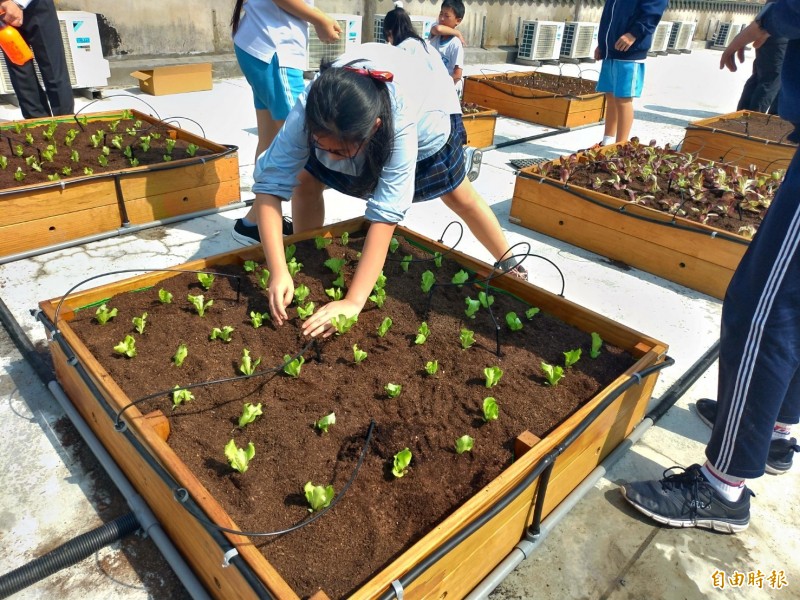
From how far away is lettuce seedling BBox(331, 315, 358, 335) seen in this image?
206 cm

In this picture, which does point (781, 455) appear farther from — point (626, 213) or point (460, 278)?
point (626, 213)

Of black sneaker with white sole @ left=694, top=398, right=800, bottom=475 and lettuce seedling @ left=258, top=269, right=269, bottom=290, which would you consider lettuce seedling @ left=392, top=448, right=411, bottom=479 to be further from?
black sneaker with white sole @ left=694, top=398, right=800, bottom=475

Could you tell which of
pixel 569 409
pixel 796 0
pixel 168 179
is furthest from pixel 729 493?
pixel 168 179

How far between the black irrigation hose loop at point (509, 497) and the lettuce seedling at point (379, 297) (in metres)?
0.95

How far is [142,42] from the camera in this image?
7641 millimetres

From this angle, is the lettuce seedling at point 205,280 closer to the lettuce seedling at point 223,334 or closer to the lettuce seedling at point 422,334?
the lettuce seedling at point 223,334

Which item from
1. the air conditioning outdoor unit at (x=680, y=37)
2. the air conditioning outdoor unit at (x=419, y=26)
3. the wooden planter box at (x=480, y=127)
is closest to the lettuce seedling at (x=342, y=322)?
the wooden planter box at (x=480, y=127)

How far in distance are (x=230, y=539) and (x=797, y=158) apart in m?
1.76

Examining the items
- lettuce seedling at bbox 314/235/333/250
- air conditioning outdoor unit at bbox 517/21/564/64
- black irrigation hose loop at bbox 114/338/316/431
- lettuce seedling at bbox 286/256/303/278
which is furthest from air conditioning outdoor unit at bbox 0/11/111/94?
air conditioning outdoor unit at bbox 517/21/564/64

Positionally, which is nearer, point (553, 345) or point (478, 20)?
point (553, 345)

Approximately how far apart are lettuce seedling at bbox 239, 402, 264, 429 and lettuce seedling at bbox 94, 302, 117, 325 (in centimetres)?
77

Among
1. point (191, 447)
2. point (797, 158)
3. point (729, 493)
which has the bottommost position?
point (729, 493)

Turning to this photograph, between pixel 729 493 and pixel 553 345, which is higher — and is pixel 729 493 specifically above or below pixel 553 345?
below

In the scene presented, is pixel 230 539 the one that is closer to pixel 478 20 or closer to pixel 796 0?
pixel 796 0
